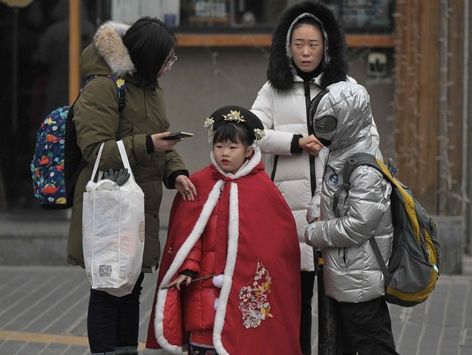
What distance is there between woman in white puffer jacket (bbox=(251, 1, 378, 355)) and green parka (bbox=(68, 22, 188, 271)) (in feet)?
1.78

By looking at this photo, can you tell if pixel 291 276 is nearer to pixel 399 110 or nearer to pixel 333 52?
pixel 333 52

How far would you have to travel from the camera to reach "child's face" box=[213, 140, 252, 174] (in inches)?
222

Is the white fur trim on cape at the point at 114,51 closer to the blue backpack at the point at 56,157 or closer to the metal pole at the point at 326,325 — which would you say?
the blue backpack at the point at 56,157

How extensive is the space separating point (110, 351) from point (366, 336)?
1233 mm

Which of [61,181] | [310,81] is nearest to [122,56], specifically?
[61,181]

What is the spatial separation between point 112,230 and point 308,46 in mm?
1421

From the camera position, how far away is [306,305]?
6.20 metres

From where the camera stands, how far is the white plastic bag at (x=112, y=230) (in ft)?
18.1

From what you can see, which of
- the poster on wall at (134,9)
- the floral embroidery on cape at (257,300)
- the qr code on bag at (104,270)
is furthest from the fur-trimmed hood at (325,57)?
the poster on wall at (134,9)

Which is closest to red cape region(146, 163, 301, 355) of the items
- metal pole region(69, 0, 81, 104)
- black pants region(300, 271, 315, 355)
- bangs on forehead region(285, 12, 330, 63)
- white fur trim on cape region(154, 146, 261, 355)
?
white fur trim on cape region(154, 146, 261, 355)

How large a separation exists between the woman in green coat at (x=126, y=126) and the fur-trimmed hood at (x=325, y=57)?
650 mm

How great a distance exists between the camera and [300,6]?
20.4ft

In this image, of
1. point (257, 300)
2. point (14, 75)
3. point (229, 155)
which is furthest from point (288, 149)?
point (14, 75)

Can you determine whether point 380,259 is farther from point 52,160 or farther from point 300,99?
point 52,160
